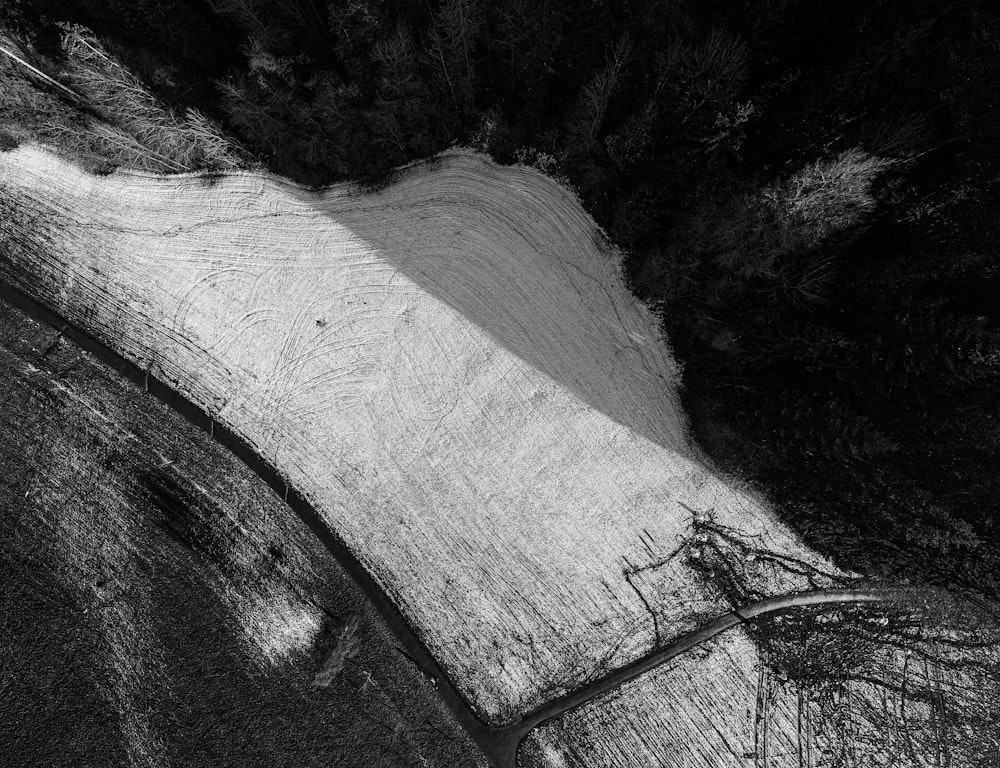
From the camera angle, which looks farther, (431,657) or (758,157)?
(431,657)

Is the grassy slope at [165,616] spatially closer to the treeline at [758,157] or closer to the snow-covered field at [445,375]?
the snow-covered field at [445,375]

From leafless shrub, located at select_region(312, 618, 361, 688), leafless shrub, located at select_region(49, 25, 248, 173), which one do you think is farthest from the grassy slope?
leafless shrub, located at select_region(49, 25, 248, 173)

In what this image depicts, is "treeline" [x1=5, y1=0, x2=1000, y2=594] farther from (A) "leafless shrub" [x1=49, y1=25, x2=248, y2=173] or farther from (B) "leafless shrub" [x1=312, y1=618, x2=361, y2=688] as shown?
(B) "leafless shrub" [x1=312, y1=618, x2=361, y2=688]

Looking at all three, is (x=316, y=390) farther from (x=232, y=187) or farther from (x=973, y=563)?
(x=973, y=563)

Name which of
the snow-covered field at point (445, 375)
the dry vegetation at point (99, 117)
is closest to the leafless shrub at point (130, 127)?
the dry vegetation at point (99, 117)

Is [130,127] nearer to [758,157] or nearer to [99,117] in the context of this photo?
[99,117]

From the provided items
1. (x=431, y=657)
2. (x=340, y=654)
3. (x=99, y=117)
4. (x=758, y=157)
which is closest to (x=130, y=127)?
(x=99, y=117)
